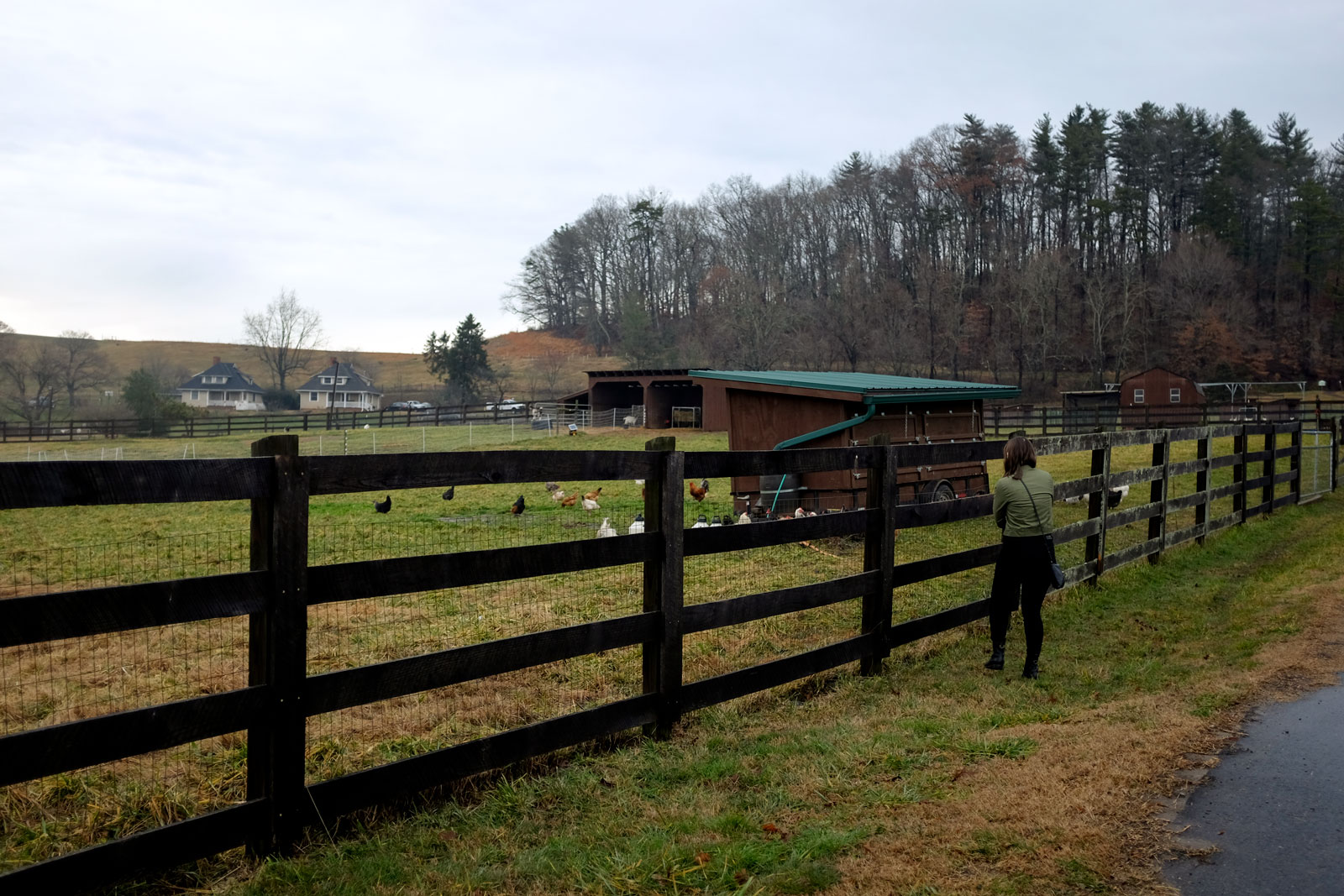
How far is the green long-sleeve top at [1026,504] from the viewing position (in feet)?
20.4

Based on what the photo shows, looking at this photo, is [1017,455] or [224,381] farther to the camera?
[224,381]

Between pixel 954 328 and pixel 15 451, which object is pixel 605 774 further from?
pixel 954 328

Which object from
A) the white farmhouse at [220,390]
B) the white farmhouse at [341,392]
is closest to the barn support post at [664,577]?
the white farmhouse at [341,392]

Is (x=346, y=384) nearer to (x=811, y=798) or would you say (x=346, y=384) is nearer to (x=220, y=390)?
(x=220, y=390)

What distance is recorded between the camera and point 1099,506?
895 centimetres

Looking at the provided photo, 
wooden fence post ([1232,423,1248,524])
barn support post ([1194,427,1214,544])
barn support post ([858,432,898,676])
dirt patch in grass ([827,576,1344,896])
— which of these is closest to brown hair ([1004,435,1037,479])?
barn support post ([858,432,898,676])

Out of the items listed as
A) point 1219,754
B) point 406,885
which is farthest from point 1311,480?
point 406,885

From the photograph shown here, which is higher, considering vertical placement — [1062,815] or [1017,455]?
[1017,455]

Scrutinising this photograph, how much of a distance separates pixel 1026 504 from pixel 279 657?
4.67 metres

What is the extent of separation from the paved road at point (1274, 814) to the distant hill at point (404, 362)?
7303 centimetres

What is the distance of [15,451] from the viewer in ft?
123

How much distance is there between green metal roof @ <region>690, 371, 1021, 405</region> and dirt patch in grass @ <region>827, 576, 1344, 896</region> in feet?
29.5

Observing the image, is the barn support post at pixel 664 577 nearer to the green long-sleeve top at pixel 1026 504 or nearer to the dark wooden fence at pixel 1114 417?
the green long-sleeve top at pixel 1026 504

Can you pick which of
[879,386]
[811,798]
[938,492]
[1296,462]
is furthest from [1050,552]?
[1296,462]
